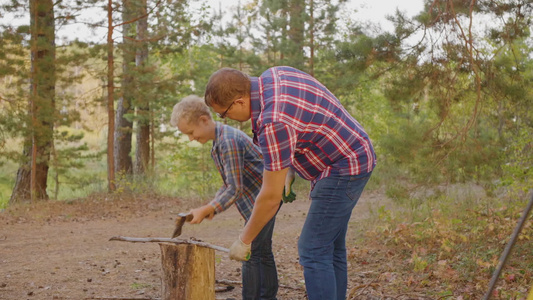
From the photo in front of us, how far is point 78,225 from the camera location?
870 centimetres

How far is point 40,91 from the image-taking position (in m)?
10.5

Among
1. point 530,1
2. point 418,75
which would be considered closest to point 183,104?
point 418,75

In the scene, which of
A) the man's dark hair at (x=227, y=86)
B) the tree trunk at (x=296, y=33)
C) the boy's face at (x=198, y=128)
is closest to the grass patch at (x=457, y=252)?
the boy's face at (x=198, y=128)

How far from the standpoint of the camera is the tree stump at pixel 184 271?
3.19m

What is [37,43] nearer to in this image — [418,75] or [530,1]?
[418,75]

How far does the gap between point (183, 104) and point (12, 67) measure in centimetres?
817

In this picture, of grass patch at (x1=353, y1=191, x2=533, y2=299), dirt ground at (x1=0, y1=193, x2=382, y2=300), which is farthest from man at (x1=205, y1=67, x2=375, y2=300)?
grass patch at (x1=353, y1=191, x2=533, y2=299)

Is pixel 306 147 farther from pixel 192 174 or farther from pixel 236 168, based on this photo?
pixel 192 174

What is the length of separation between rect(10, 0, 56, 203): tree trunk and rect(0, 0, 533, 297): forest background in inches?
1.1

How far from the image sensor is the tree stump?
10.5ft

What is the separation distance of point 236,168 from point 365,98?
17462mm

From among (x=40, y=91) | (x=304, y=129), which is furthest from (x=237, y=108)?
(x=40, y=91)

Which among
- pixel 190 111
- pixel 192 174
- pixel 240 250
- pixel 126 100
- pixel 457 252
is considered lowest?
pixel 457 252

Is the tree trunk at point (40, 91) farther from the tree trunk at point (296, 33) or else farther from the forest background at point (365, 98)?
the tree trunk at point (296, 33)
